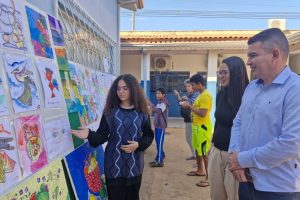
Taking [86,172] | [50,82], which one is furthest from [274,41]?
[86,172]

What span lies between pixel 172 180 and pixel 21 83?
3.67 metres

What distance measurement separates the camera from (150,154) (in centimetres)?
650

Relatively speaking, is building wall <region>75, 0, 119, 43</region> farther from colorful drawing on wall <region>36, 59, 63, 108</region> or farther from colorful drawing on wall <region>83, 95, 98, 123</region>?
colorful drawing on wall <region>36, 59, 63, 108</region>

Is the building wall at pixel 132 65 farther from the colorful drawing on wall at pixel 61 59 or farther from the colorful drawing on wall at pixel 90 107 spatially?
the colorful drawing on wall at pixel 61 59

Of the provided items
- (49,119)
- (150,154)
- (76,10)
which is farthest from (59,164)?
(150,154)

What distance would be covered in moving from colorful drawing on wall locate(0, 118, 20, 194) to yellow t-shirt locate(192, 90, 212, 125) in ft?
10.7

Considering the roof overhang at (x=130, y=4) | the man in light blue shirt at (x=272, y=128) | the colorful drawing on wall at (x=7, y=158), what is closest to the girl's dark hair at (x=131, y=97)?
the man in light blue shirt at (x=272, y=128)

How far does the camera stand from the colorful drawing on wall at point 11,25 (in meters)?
1.42

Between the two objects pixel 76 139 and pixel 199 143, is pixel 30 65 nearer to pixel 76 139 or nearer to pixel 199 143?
pixel 76 139

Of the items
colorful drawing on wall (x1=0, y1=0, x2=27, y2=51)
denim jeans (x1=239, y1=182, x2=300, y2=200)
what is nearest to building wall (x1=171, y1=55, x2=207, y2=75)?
denim jeans (x1=239, y1=182, x2=300, y2=200)

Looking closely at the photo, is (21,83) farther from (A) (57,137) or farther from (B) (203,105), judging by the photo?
(B) (203,105)

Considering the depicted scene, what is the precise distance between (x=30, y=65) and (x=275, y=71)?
1397 mm

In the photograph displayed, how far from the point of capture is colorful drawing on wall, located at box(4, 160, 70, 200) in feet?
4.58

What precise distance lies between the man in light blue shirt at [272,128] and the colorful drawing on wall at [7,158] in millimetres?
1226
